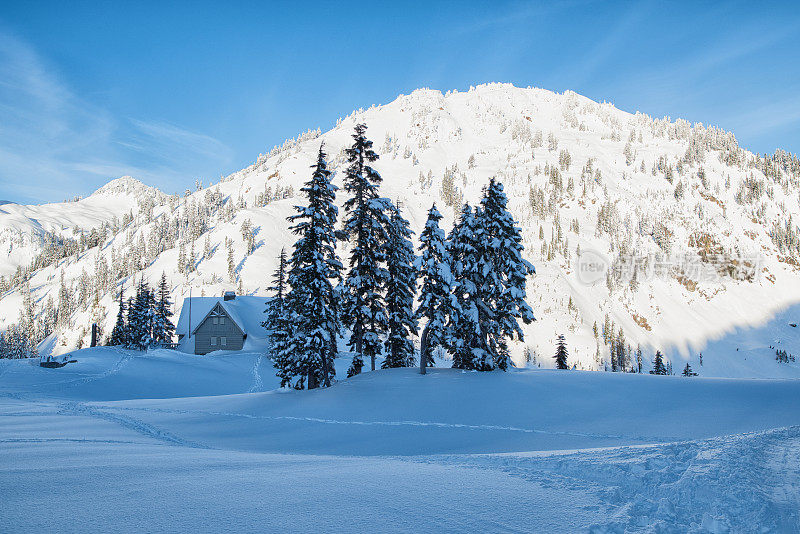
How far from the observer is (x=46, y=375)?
30.9 meters

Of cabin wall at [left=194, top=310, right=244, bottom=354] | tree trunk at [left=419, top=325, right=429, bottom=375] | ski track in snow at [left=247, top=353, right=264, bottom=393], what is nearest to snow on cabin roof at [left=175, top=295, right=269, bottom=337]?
cabin wall at [left=194, top=310, right=244, bottom=354]

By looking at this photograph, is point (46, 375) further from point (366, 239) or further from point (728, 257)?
point (728, 257)

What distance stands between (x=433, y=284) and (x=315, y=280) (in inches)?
264

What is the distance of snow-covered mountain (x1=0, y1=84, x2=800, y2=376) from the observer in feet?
414

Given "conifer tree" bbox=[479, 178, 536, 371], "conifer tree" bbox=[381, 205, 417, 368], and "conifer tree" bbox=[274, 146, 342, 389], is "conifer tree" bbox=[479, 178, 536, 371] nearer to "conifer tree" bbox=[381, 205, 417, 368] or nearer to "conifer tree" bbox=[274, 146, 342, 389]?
"conifer tree" bbox=[381, 205, 417, 368]

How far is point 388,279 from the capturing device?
81.0 ft

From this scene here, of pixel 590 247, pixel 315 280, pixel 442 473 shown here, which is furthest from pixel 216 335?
pixel 590 247

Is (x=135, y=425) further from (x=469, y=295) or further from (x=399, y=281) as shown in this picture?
(x=469, y=295)

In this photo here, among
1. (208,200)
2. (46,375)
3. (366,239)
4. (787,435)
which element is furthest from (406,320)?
(208,200)

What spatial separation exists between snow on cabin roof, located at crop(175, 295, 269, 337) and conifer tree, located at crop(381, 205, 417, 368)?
39.7m

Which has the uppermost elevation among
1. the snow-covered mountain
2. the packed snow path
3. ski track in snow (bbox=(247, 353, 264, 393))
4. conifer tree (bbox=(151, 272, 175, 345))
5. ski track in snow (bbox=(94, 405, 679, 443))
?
the snow-covered mountain

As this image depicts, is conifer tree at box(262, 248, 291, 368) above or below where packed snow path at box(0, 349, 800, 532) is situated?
above

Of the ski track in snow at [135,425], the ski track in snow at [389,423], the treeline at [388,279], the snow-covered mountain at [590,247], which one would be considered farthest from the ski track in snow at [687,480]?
the snow-covered mountain at [590,247]

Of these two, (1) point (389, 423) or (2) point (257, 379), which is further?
(2) point (257, 379)
